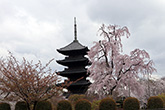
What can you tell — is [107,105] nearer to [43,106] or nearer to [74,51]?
[43,106]

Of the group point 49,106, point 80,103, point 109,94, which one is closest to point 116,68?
point 109,94

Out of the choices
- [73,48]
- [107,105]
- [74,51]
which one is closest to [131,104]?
[107,105]

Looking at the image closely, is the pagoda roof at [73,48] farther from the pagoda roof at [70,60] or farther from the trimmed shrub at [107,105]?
the trimmed shrub at [107,105]

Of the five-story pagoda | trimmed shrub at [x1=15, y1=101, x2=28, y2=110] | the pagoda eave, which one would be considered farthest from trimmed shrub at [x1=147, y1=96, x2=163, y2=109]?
the pagoda eave

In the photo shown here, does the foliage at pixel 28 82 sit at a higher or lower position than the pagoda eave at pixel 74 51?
lower

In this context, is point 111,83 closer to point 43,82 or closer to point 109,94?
point 109,94

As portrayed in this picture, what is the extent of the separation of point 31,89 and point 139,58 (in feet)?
30.9

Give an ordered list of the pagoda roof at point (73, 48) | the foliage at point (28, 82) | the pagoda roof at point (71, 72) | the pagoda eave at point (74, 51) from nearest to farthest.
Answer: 1. the foliage at point (28, 82)
2. the pagoda roof at point (71, 72)
3. the pagoda eave at point (74, 51)
4. the pagoda roof at point (73, 48)

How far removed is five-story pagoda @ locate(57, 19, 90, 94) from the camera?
92.9ft

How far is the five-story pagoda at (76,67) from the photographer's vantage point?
2831 cm

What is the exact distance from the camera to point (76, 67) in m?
29.8

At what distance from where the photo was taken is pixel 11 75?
13711mm

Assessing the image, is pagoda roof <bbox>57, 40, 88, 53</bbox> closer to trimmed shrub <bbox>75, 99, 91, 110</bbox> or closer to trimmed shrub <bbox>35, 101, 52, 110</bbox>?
trimmed shrub <bbox>75, 99, 91, 110</bbox>

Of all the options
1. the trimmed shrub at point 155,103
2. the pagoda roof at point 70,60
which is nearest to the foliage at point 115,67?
the trimmed shrub at point 155,103
